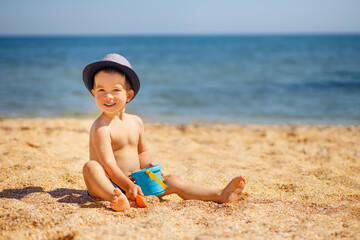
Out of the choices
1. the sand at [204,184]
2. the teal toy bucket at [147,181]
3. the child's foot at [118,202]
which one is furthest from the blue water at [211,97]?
the child's foot at [118,202]

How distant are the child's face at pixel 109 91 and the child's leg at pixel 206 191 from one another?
2.30 feet

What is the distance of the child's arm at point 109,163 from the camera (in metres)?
2.29

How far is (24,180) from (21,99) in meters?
6.86

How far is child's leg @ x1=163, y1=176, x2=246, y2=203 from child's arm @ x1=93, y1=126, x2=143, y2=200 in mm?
331

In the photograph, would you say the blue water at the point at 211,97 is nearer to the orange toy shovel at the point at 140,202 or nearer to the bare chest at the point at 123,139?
the bare chest at the point at 123,139

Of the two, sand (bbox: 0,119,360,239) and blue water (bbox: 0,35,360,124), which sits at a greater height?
blue water (bbox: 0,35,360,124)

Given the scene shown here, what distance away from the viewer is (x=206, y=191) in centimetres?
251

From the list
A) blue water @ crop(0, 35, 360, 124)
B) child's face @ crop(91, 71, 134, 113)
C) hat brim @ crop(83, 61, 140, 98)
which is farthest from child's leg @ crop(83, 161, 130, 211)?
blue water @ crop(0, 35, 360, 124)

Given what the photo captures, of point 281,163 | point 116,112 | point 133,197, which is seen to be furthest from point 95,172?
point 281,163

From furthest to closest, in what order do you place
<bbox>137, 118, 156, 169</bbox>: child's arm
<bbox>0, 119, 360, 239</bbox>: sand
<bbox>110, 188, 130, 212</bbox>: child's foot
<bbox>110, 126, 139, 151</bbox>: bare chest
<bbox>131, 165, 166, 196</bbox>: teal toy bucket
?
1. <bbox>137, 118, 156, 169</bbox>: child's arm
2. <bbox>110, 126, 139, 151</bbox>: bare chest
3. <bbox>131, 165, 166, 196</bbox>: teal toy bucket
4. <bbox>110, 188, 130, 212</bbox>: child's foot
5. <bbox>0, 119, 360, 239</bbox>: sand

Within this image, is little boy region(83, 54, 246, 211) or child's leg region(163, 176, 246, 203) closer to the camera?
little boy region(83, 54, 246, 211)

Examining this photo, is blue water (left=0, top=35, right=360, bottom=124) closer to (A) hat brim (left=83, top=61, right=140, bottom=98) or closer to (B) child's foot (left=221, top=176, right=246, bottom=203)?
(A) hat brim (left=83, top=61, right=140, bottom=98)

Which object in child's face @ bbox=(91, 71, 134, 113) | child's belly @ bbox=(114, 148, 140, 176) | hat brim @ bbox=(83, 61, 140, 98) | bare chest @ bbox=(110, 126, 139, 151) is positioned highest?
hat brim @ bbox=(83, 61, 140, 98)

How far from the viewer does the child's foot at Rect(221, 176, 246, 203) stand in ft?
7.91
